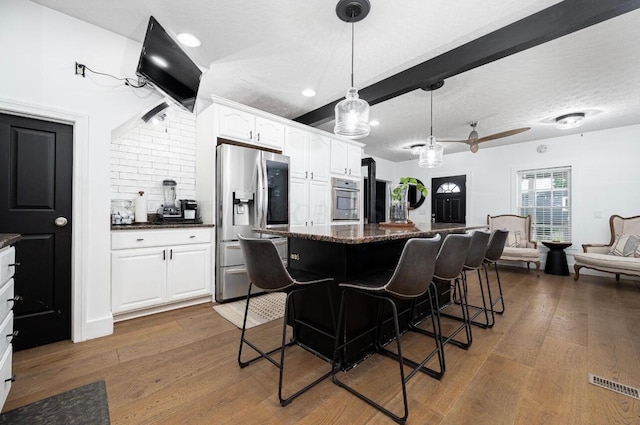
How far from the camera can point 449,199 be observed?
676 cm

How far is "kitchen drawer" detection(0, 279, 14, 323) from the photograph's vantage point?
1.24 m

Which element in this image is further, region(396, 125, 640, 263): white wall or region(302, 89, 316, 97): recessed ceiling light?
region(396, 125, 640, 263): white wall

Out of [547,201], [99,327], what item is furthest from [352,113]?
[547,201]

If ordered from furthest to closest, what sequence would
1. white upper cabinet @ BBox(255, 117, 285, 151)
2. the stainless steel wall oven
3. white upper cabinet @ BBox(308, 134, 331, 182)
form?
1. the stainless steel wall oven
2. white upper cabinet @ BBox(308, 134, 331, 182)
3. white upper cabinet @ BBox(255, 117, 285, 151)

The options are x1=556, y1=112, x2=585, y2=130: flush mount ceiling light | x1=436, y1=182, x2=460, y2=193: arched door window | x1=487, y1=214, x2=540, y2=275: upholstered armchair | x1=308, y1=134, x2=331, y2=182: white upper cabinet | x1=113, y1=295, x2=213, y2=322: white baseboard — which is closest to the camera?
x1=113, y1=295, x2=213, y2=322: white baseboard

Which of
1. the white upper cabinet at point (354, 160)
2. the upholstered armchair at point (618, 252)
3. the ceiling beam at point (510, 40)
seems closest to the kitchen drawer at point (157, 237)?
the ceiling beam at point (510, 40)

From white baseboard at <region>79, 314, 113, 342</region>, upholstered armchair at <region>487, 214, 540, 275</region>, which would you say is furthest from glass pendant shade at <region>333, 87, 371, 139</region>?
upholstered armchair at <region>487, 214, 540, 275</region>

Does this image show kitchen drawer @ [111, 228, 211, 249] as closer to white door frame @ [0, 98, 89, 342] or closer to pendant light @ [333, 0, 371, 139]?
white door frame @ [0, 98, 89, 342]

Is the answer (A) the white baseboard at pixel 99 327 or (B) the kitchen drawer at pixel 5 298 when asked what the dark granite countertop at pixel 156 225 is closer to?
(A) the white baseboard at pixel 99 327

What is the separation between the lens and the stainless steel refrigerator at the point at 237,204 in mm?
3166

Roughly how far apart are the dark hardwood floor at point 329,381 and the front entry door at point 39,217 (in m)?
0.23

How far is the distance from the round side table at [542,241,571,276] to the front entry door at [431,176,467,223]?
72.9 inches

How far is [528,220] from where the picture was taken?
5.42m

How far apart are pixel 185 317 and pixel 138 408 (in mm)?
1304
